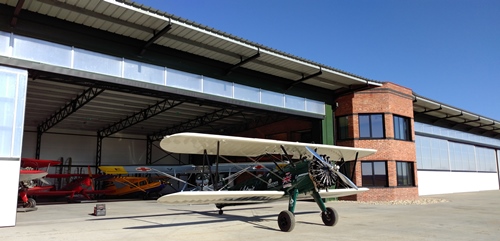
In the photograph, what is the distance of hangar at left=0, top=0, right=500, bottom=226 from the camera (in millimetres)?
12555

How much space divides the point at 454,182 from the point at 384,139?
58.9ft

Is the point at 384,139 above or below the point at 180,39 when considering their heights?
below

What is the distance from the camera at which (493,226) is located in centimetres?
1114

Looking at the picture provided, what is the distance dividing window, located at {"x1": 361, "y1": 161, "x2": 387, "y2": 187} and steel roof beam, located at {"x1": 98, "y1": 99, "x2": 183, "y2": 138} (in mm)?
11920

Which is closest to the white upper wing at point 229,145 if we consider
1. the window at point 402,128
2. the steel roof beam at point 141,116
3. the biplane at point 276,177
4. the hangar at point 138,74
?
the biplane at point 276,177

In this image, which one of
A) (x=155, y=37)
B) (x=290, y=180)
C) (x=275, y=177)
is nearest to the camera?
(x=290, y=180)

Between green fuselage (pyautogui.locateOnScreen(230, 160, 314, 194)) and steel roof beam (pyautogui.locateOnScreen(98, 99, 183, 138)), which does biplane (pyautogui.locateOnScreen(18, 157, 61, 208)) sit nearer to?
steel roof beam (pyautogui.locateOnScreen(98, 99, 183, 138))

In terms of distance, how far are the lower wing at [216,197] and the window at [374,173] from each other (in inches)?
505

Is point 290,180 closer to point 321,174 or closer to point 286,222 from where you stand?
point 321,174

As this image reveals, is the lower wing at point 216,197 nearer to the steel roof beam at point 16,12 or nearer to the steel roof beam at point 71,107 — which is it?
the steel roof beam at point 16,12

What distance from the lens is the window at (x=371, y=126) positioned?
22.8m

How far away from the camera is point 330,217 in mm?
10953

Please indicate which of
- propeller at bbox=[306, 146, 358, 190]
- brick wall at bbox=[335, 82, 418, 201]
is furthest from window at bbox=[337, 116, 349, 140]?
propeller at bbox=[306, 146, 358, 190]

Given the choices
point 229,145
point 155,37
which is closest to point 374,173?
point 229,145
